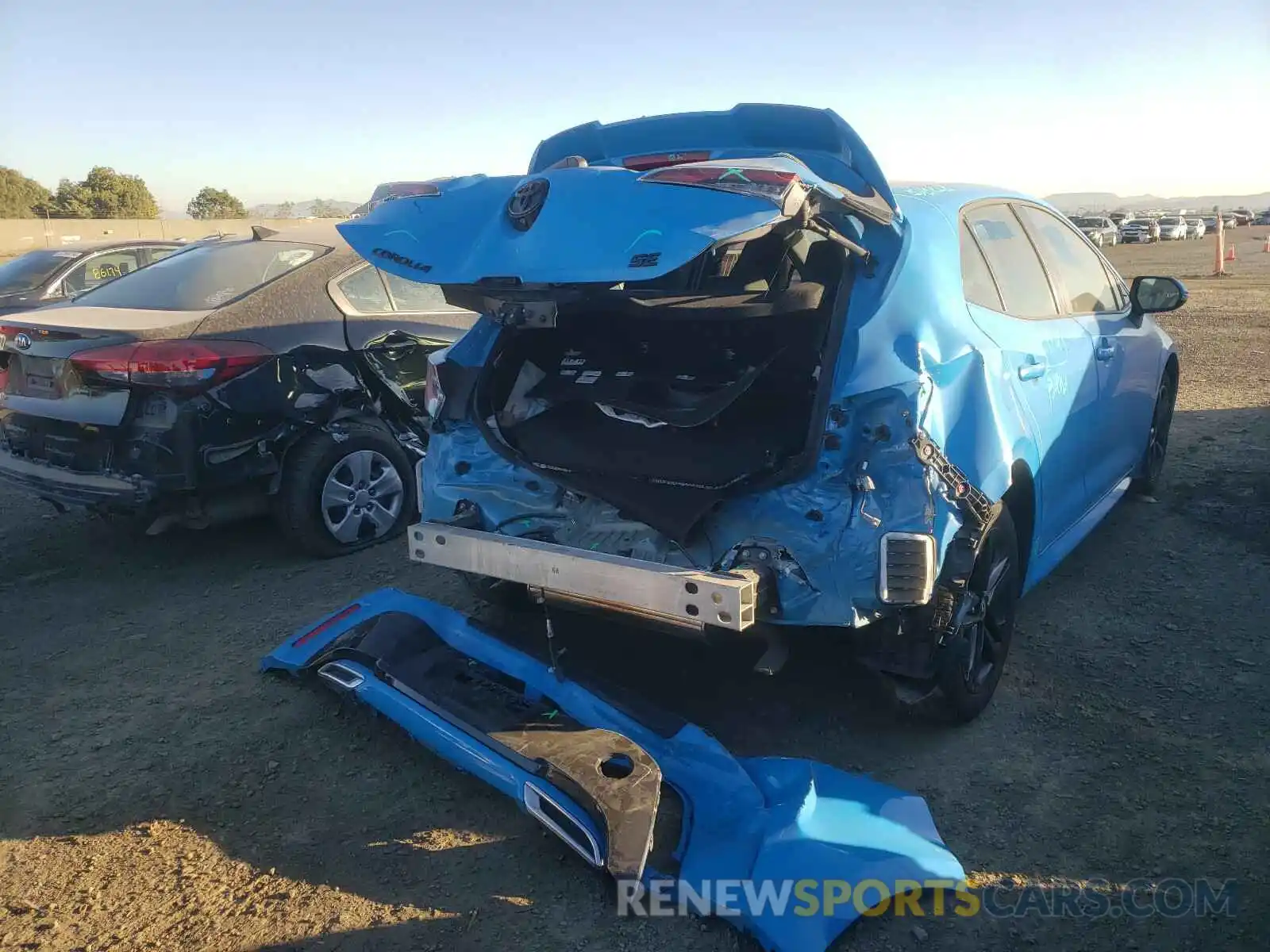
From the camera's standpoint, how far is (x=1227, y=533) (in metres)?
5.04

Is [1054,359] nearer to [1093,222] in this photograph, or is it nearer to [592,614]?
[592,614]

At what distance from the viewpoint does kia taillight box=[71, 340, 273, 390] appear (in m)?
4.34

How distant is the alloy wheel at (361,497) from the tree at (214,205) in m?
59.4

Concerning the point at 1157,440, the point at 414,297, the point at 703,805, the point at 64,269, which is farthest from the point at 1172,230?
the point at 703,805

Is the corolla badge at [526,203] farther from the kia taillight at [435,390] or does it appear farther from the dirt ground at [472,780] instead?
the dirt ground at [472,780]

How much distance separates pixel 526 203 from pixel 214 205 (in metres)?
65.1

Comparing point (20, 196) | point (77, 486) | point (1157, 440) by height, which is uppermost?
point (20, 196)

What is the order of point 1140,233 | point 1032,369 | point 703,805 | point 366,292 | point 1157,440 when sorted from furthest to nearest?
point 1140,233, point 1157,440, point 366,292, point 1032,369, point 703,805

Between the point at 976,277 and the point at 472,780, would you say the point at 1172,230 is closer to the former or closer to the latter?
the point at 976,277

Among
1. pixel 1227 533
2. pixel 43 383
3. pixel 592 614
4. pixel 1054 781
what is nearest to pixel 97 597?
pixel 43 383

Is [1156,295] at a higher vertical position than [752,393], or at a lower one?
higher

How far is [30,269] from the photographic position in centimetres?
959

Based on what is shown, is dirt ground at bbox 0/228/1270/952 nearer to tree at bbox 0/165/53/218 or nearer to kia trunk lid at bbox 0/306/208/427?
kia trunk lid at bbox 0/306/208/427

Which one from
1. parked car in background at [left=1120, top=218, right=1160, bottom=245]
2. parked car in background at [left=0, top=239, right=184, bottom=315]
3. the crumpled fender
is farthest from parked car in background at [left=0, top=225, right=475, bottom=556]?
parked car in background at [left=1120, top=218, right=1160, bottom=245]
